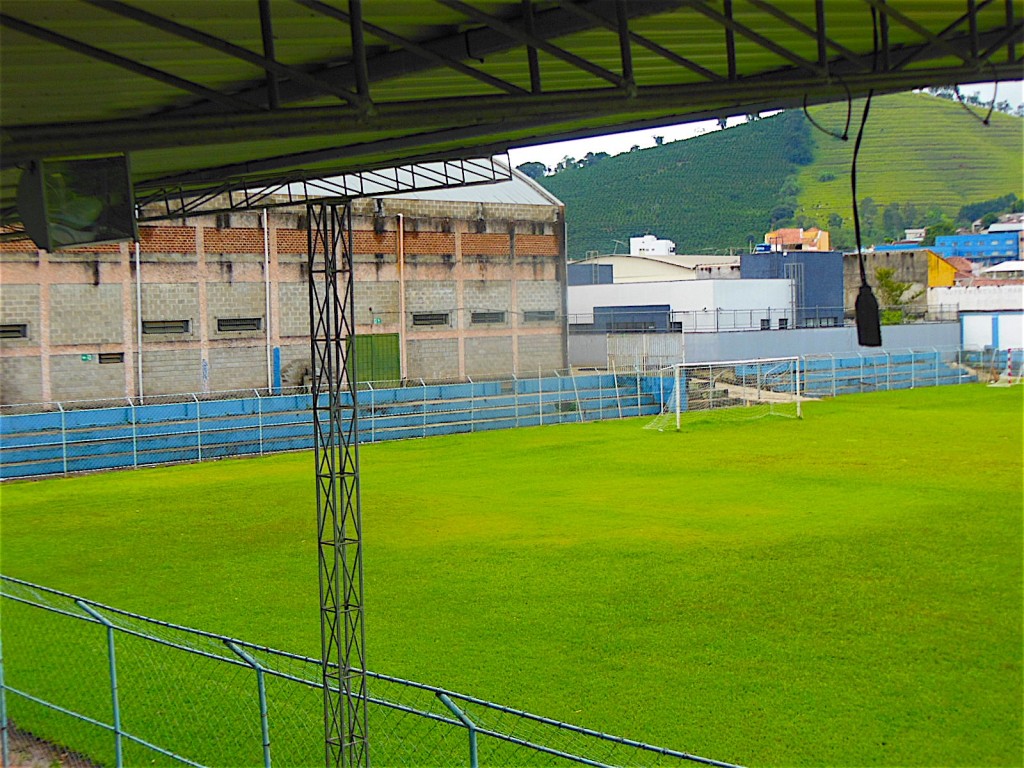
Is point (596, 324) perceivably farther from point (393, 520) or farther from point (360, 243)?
point (393, 520)

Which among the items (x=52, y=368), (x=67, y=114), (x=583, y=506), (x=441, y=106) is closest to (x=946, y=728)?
(x=441, y=106)

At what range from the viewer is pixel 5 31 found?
6234mm

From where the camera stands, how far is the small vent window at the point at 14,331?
32.4m

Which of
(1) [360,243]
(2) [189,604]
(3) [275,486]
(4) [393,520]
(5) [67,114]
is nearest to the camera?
(5) [67,114]

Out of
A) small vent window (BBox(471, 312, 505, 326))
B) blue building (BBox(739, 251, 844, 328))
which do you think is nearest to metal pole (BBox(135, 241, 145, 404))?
small vent window (BBox(471, 312, 505, 326))

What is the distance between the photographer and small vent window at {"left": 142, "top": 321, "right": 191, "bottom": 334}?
35.2 m

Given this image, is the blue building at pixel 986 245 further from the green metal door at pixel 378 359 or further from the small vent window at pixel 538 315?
the green metal door at pixel 378 359

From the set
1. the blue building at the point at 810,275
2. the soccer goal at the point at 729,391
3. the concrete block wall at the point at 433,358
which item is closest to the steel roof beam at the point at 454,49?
the soccer goal at the point at 729,391

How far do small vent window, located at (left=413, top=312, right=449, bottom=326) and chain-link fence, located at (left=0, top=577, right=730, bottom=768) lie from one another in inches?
1069

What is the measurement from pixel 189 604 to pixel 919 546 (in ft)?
37.9

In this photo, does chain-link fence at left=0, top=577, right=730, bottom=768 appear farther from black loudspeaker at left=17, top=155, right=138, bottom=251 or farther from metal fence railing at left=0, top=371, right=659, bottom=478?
metal fence railing at left=0, top=371, right=659, bottom=478

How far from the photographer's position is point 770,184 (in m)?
180

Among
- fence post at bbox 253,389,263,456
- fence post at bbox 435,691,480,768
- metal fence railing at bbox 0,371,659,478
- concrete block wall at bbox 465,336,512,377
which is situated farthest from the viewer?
concrete block wall at bbox 465,336,512,377

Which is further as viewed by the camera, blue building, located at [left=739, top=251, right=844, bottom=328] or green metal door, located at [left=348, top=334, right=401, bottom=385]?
blue building, located at [left=739, top=251, right=844, bottom=328]
